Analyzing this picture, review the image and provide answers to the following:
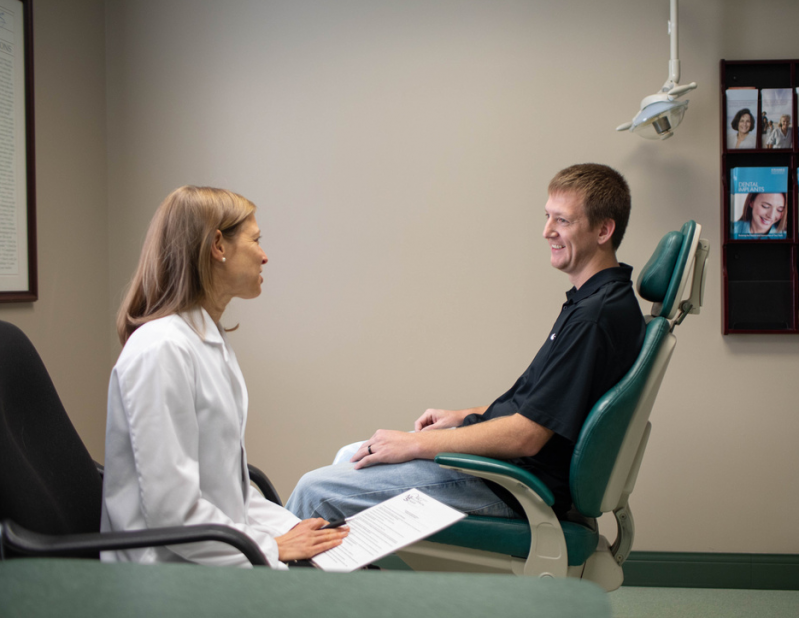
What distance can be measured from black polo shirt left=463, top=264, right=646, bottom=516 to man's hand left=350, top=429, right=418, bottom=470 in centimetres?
25

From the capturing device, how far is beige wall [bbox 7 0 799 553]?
8.21 feet

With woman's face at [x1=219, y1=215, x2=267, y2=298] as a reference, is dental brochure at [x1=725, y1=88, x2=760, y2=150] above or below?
above

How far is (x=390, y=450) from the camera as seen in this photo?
1684 millimetres

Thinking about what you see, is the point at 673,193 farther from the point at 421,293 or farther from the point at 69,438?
the point at 69,438

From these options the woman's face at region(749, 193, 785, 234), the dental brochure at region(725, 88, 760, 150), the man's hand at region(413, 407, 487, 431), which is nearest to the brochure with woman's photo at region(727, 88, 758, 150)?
the dental brochure at region(725, 88, 760, 150)

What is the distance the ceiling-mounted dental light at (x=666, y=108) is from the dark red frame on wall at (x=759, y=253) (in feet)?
0.94

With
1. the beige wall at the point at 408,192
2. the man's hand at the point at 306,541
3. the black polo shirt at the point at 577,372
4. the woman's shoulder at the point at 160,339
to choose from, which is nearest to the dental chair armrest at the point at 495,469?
the black polo shirt at the point at 577,372

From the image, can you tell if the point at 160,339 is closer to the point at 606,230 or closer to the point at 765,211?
the point at 606,230

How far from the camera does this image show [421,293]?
2633 millimetres

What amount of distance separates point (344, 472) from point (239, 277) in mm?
688

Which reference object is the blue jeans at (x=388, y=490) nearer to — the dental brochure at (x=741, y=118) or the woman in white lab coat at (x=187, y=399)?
the woman in white lab coat at (x=187, y=399)

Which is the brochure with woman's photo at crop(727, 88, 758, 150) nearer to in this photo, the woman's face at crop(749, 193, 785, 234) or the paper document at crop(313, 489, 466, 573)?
the woman's face at crop(749, 193, 785, 234)

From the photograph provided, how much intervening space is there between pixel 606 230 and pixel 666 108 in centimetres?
76

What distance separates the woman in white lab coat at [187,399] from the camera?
1.04 m
